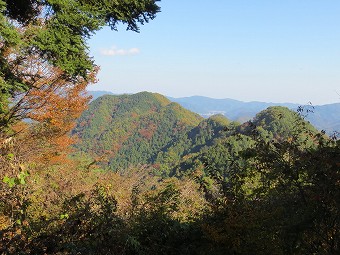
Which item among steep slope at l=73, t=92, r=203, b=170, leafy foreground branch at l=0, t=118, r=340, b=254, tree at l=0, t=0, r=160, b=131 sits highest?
tree at l=0, t=0, r=160, b=131

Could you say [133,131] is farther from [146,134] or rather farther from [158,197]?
[158,197]

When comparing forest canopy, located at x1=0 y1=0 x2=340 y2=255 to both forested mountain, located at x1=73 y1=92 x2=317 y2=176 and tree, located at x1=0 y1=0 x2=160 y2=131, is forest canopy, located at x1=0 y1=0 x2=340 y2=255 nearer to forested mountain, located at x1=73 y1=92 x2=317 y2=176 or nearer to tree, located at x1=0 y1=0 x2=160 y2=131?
tree, located at x1=0 y1=0 x2=160 y2=131

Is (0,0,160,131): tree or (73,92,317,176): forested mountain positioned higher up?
(0,0,160,131): tree

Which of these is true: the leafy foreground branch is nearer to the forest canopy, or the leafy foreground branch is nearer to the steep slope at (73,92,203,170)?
the forest canopy

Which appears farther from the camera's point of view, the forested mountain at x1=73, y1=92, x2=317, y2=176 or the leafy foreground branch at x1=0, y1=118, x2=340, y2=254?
the forested mountain at x1=73, y1=92, x2=317, y2=176

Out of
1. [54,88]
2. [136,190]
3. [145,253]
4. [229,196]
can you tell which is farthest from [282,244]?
[54,88]

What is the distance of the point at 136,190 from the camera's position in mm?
9102

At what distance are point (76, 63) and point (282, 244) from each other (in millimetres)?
5857

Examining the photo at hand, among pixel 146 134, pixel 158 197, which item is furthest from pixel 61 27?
pixel 146 134

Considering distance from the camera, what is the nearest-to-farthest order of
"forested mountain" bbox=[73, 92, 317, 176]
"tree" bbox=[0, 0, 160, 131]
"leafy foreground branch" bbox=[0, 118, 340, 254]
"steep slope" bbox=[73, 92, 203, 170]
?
"leafy foreground branch" bbox=[0, 118, 340, 254] → "tree" bbox=[0, 0, 160, 131] → "forested mountain" bbox=[73, 92, 317, 176] → "steep slope" bbox=[73, 92, 203, 170]

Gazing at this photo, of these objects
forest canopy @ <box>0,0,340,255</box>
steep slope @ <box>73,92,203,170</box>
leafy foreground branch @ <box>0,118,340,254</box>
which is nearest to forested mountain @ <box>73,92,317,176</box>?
steep slope @ <box>73,92,203,170</box>

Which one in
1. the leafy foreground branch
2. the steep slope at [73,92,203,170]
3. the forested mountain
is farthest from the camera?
the steep slope at [73,92,203,170]

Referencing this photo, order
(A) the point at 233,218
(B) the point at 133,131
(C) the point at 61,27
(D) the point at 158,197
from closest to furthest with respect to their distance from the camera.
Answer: (A) the point at 233,218, (C) the point at 61,27, (D) the point at 158,197, (B) the point at 133,131

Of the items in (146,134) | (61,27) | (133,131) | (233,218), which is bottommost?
(146,134)
